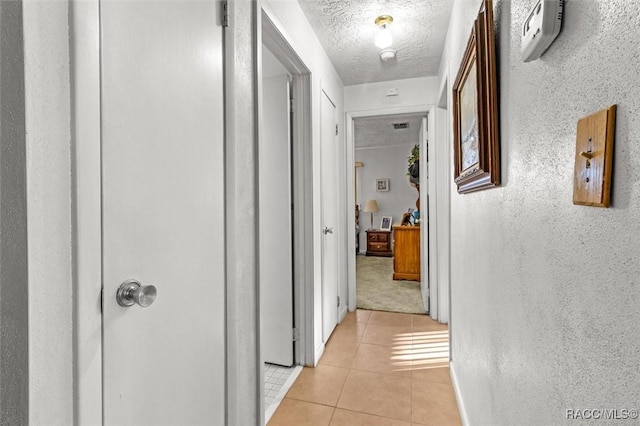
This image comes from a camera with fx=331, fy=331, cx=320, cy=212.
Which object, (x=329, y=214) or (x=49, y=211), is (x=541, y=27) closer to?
(x=49, y=211)

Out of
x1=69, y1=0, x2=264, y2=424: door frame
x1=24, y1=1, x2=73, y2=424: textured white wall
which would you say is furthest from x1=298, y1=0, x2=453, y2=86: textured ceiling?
x1=24, y1=1, x2=73, y2=424: textured white wall

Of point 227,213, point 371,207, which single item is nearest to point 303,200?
point 227,213

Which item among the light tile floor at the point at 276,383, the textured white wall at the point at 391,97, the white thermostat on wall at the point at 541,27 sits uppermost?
the textured white wall at the point at 391,97

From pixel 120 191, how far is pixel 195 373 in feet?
2.11

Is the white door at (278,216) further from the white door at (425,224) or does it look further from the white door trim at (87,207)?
the white door at (425,224)

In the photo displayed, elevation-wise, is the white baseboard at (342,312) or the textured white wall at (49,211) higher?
the textured white wall at (49,211)

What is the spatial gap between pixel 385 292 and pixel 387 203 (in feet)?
10.4

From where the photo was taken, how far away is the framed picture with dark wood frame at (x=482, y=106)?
3.53 feet

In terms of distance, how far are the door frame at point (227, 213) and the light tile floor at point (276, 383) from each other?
1.55ft

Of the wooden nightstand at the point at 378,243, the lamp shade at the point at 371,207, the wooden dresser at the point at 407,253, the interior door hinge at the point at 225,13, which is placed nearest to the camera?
the interior door hinge at the point at 225,13

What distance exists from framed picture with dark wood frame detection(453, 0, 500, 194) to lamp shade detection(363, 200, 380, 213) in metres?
5.49

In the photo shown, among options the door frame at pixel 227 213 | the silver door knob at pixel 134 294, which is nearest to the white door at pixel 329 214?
the door frame at pixel 227 213

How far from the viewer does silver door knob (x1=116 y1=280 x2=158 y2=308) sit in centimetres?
82

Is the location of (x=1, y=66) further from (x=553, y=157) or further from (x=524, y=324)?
(x=524, y=324)
